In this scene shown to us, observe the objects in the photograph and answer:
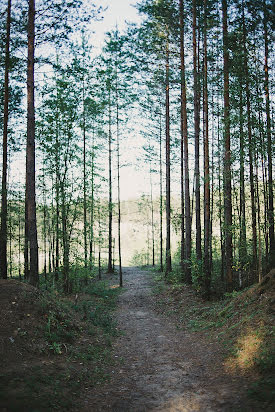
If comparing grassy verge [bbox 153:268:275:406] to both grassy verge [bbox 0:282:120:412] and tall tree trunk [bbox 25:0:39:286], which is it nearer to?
grassy verge [bbox 0:282:120:412]

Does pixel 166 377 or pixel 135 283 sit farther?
pixel 135 283

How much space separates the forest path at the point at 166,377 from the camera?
473 cm

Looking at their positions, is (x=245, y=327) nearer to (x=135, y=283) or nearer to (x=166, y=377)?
(x=166, y=377)

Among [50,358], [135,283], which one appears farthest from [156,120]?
[50,358]

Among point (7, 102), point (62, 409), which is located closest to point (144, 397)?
point (62, 409)

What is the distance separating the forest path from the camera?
15.5 feet

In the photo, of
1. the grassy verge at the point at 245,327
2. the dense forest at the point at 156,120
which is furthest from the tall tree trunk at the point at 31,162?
the grassy verge at the point at 245,327

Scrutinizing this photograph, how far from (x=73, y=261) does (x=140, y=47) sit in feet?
40.8

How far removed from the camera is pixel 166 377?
5988 mm

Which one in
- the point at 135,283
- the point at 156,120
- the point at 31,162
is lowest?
the point at 135,283

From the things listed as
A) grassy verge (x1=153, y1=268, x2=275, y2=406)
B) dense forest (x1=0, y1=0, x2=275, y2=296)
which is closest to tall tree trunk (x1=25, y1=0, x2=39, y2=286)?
dense forest (x1=0, y1=0, x2=275, y2=296)

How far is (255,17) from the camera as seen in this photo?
10586mm

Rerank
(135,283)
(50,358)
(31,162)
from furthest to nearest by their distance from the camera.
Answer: (135,283), (31,162), (50,358)

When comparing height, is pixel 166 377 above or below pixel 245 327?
below
